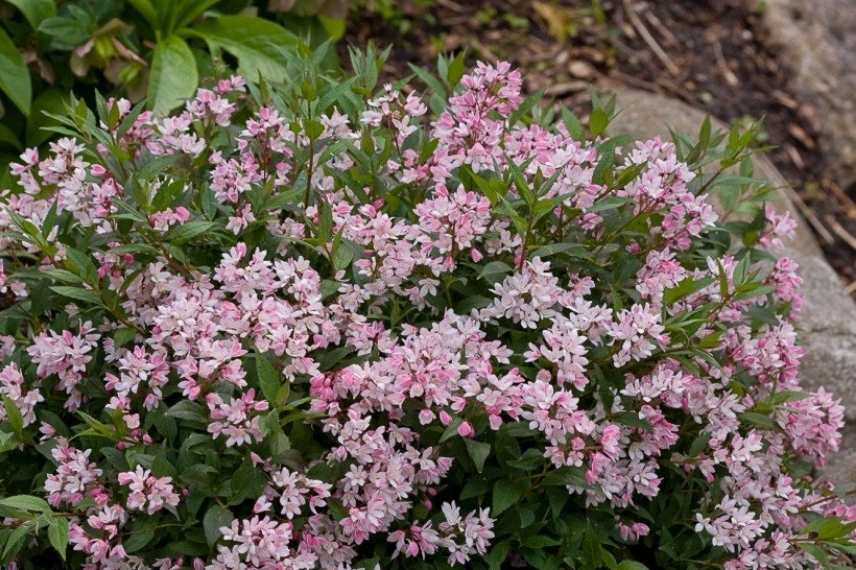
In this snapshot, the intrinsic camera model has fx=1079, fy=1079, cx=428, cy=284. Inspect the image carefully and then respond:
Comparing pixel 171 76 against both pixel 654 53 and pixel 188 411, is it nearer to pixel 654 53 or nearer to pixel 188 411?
pixel 188 411

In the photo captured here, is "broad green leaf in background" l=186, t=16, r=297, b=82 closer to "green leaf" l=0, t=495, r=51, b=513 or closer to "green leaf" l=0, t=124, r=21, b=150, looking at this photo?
"green leaf" l=0, t=124, r=21, b=150

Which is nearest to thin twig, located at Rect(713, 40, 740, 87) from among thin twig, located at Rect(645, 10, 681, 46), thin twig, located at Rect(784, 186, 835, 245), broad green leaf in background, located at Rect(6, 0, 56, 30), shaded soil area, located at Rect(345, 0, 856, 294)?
shaded soil area, located at Rect(345, 0, 856, 294)

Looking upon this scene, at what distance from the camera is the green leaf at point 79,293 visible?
2.17 metres

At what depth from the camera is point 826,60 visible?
5.16 meters

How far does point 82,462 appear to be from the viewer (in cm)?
213

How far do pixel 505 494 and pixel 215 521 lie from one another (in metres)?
0.58

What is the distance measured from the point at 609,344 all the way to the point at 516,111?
786mm

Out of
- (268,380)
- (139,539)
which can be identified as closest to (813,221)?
(268,380)

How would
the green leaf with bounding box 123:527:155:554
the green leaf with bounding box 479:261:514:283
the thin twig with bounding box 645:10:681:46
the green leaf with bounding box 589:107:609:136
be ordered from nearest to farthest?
the green leaf with bounding box 123:527:155:554 → the green leaf with bounding box 479:261:514:283 → the green leaf with bounding box 589:107:609:136 → the thin twig with bounding box 645:10:681:46

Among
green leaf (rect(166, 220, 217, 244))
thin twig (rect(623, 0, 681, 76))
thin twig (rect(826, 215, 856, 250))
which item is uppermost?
green leaf (rect(166, 220, 217, 244))

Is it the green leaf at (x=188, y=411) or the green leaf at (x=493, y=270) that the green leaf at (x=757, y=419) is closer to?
the green leaf at (x=493, y=270)

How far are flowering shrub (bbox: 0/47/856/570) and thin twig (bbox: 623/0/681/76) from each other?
2.62 metres

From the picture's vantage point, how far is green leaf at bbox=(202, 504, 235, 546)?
202cm

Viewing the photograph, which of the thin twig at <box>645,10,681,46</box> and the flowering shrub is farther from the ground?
the flowering shrub
